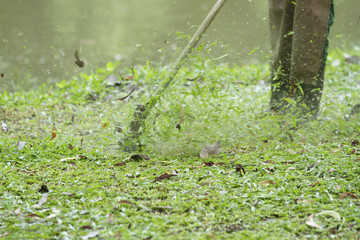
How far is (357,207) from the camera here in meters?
1.66

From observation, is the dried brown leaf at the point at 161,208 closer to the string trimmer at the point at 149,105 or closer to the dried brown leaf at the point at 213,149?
the dried brown leaf at the point at 213,149

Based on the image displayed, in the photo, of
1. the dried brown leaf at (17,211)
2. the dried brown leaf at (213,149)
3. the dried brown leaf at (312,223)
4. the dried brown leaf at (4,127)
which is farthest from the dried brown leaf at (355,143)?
the dried brown leaf at (4,127)

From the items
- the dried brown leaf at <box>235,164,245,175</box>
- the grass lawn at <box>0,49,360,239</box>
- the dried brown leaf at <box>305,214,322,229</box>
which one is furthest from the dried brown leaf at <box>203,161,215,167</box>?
the dried brown leaf at <box>305,214,322,229</box>

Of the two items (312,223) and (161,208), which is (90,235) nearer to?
(161,208)

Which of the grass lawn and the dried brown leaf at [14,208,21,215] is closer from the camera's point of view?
the grass lawn

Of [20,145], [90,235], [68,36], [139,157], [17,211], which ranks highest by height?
[68,36]

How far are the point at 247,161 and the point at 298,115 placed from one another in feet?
3.00

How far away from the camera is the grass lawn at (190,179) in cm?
155

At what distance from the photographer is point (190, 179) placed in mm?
2078

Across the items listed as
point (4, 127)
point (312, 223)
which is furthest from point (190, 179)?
point (4, 127)

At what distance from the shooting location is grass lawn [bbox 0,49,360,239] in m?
1.55

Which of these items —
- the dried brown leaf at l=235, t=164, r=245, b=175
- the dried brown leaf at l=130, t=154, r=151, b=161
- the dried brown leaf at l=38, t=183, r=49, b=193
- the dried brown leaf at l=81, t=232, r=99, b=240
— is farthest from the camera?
the dried brown leaf at l=130, t=154, r=151, b=161

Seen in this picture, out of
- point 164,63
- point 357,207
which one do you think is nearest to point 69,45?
point 164,63

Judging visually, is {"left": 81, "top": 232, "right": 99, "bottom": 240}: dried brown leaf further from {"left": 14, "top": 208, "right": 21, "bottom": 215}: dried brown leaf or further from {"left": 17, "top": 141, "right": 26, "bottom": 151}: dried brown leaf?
{"left": 17, "top": 141, "right": 26, "bottom": 151}: dried brown leaf
